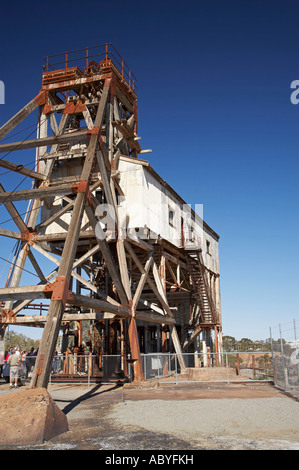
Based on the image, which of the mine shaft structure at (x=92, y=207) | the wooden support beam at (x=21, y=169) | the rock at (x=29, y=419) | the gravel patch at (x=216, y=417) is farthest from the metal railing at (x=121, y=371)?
the rock at (x=29, y=419)

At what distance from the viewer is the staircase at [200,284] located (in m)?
28.0

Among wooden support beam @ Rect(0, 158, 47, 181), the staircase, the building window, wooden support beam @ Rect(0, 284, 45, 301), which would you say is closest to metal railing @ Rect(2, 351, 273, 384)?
the staircase

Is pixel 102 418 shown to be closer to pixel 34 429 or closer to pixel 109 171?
pixel 34 429

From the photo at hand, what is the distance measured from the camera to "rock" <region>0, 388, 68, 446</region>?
8.29 meters

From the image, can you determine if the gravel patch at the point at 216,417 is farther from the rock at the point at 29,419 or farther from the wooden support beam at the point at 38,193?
the wooden support beam at the point at 38,193

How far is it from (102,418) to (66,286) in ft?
12.0

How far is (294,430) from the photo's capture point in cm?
867

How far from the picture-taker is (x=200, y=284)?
29.1 m

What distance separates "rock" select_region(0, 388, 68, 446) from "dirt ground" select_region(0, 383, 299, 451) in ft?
0.77

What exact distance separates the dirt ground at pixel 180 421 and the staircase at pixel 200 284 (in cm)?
1244

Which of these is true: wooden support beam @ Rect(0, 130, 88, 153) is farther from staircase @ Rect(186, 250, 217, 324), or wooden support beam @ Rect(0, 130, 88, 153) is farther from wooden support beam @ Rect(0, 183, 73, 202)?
staircase @ Rect(186, 250, 217, 324)

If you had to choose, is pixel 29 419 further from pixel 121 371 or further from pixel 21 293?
pixel 121 371

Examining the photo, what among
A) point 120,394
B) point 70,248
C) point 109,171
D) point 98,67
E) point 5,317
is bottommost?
point 120,394
